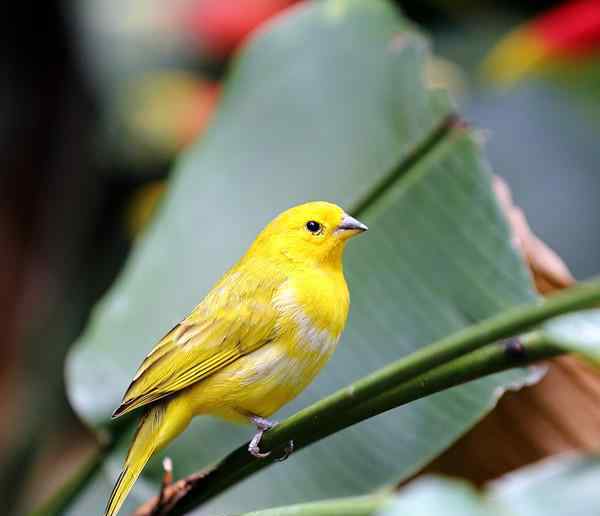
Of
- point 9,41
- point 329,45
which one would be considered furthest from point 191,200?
point 9,41

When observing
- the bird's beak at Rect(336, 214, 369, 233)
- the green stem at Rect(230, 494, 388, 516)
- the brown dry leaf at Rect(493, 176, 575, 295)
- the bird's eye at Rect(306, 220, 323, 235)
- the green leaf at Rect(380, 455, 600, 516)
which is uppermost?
the green leaf at Rect(380, 455, 600, 516)

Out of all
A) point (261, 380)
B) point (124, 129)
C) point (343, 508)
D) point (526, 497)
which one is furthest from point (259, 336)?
point (124, 129)

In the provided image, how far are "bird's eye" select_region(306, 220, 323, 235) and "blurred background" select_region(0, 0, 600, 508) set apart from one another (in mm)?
1259

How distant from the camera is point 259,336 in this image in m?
1.48

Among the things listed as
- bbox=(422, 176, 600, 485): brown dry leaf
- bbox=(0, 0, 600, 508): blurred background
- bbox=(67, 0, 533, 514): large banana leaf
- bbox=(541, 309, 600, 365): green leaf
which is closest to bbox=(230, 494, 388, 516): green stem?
bbox=(541, 309, 600, 365): green leaf

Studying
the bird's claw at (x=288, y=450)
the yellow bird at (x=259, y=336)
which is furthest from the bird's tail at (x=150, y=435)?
the bird's claw at (x=288, y=450)

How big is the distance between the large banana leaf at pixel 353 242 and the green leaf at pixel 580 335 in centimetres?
77

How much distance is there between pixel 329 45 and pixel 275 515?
1565mm

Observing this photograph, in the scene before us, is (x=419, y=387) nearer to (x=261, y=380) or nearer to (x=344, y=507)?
(x=344, y=507)

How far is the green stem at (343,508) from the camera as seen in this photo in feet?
3.07

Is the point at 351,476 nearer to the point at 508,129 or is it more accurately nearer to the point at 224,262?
the point at 224,262

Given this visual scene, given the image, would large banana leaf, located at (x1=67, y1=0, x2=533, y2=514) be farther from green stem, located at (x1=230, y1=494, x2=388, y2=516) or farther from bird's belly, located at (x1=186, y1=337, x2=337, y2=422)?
green stem, located at (x1=230, y1=494, x2=388, y2=516)

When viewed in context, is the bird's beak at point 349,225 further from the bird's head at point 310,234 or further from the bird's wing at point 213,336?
the bird's wing at point 213,336

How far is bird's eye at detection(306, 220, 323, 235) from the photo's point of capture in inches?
56.0
